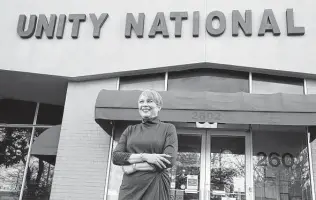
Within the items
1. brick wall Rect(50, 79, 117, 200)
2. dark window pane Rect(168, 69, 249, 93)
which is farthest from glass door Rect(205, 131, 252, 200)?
brick wall Rect(50, 79, 117, 200)

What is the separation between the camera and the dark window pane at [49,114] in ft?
31.8

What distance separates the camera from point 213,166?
7.14 meters

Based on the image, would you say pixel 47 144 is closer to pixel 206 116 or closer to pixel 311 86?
pixel 206 116

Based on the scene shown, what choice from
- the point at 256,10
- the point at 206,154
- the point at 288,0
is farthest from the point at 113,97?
the point at 288,0

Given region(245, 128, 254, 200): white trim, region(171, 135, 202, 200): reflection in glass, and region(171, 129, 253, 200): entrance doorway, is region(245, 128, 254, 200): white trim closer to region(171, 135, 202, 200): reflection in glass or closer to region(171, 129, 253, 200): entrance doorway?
region(171, 129, 253, 200): entrance doorway

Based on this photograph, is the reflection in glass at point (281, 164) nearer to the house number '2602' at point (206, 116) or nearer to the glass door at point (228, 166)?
the glass door at point (228, 166)

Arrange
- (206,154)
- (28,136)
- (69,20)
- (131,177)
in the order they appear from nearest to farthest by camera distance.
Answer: (131,177) → (206,154) → (69,20) → (28,136)

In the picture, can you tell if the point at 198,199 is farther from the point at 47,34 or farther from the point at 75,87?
the point at 47,34

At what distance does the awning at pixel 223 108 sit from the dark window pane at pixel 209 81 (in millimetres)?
1085

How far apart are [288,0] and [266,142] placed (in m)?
3.16

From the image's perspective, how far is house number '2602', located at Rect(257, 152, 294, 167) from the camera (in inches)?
280

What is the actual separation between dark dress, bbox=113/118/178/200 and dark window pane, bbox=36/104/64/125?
7.63 metres

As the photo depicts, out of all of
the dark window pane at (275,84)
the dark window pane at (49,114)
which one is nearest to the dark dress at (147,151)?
the dark window pane at (275,84)

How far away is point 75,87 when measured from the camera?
789 cm
